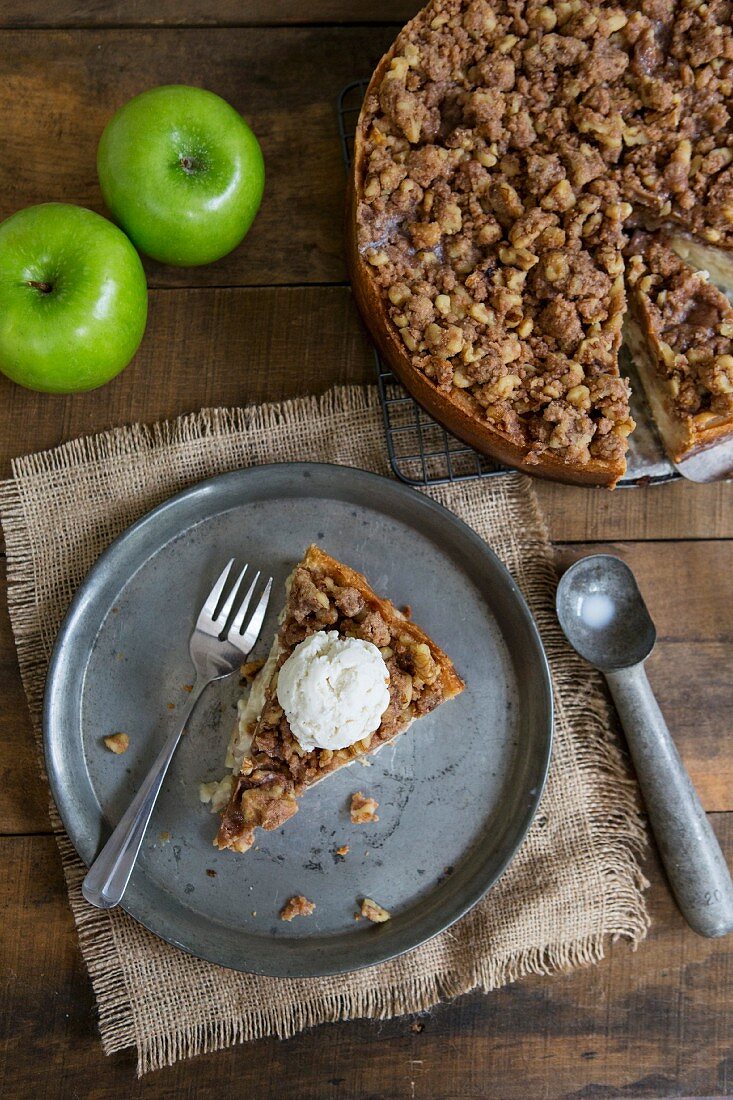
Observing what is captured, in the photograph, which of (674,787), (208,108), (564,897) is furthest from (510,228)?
(564,897)

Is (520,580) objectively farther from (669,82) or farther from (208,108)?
(208,108)

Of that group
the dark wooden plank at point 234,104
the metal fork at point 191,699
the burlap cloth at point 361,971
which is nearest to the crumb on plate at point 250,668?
the metal fork at point 191,699

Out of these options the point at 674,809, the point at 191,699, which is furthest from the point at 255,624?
the point at 674,809

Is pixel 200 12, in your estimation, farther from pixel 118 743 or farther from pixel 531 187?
pixel 118 743

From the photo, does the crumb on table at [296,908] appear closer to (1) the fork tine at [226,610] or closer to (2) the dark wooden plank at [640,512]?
(1) the fork tine at [226,610]

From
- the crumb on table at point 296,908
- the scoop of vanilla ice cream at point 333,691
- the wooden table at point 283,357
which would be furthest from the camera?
the wooden table at point 283,357

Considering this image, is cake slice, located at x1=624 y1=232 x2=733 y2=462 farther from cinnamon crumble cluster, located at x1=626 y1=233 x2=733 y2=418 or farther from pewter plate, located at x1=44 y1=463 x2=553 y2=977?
pewter plate, located at x1=44 y1=463 x2=553 y2=977
